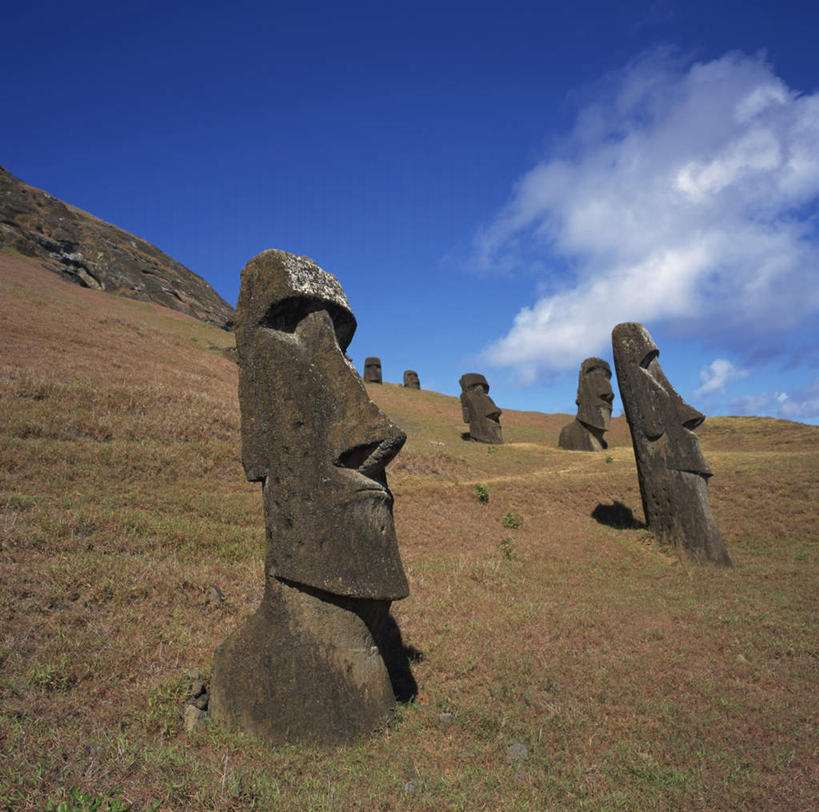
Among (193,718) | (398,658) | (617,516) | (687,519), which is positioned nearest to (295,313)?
(193,718)

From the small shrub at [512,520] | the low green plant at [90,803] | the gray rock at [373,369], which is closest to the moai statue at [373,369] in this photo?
the gray rock at [373,369]

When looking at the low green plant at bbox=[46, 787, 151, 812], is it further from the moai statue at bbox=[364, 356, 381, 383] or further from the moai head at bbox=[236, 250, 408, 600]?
the moai statue at bbox=[364, 356, 381, 383]

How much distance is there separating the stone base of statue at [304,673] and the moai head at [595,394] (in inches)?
972

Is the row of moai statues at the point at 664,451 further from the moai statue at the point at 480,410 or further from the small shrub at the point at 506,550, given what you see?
the moai statue at the point at 480,410

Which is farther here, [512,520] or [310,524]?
[512,520]

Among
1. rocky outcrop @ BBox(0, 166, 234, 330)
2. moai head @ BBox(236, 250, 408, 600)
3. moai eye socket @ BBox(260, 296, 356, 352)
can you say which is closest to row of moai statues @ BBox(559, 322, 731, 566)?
moai head @ BBox(236, 250, 408, 600)

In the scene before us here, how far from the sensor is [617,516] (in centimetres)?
1403

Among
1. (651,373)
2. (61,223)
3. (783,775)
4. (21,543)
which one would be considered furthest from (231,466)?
(61,223)

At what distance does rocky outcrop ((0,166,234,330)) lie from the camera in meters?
56.3

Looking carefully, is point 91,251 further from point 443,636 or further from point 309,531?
point 309,531

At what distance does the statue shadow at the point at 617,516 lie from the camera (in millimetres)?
13281

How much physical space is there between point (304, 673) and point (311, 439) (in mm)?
2065

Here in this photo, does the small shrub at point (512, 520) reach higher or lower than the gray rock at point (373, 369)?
lower

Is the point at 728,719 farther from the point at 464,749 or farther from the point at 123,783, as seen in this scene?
the point at 123,783
